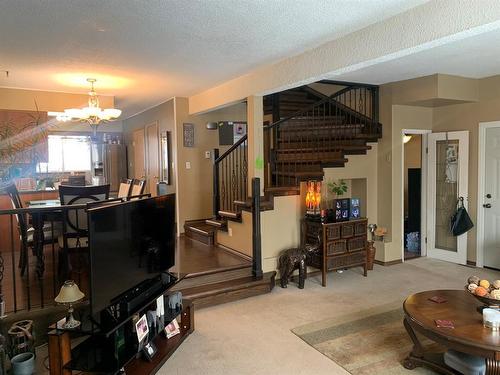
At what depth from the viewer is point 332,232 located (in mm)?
4785

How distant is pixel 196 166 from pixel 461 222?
432 centimetres

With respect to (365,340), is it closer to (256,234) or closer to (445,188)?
(256,234)

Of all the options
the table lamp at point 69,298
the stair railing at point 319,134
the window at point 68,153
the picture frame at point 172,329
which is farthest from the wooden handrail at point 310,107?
the window at point 68,153

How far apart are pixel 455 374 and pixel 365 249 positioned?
2.55 m

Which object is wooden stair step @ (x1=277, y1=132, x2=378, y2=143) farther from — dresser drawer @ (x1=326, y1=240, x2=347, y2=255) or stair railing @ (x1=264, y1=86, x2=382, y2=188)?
dresser drawer @ (x1=326, y1=240, x2=347, y2=255)

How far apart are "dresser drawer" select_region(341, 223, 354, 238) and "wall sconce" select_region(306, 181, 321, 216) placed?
1.26 feet

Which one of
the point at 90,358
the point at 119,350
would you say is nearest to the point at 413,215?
the point at 119,350

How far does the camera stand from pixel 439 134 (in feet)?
19.3

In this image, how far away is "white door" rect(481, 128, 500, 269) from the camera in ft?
17.3

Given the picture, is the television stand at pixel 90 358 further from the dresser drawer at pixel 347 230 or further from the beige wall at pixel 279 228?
the dresser drawer at pixel 347 230

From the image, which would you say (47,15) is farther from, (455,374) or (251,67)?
(455,374)

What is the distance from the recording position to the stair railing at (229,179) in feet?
18.7

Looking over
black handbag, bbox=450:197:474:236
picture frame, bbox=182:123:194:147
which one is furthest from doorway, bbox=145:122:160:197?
black handbag, bbox=450:197:474:236

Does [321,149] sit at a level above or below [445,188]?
above
